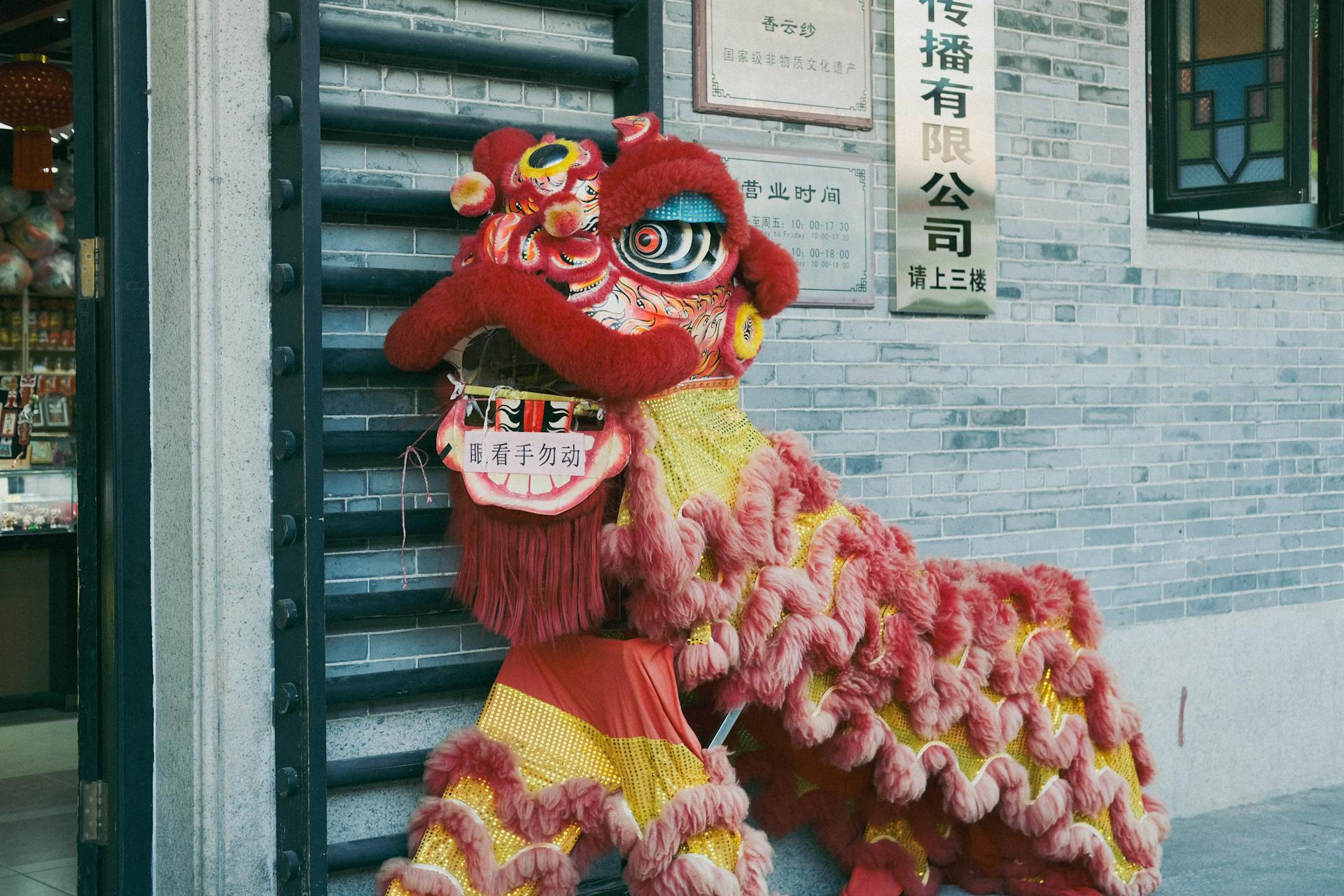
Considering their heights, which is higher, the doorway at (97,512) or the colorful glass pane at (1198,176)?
the colorful glass pane at (1198,176)

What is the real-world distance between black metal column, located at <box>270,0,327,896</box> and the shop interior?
7.54 ft

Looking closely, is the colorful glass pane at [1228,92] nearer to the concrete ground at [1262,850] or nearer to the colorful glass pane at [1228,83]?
the colorful glass pane at [1228,83]

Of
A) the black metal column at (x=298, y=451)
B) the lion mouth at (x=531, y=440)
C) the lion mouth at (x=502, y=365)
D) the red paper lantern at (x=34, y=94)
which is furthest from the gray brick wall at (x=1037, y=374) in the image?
the red paper lantern at (x=34, y=94)

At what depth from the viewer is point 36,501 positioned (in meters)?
7.16

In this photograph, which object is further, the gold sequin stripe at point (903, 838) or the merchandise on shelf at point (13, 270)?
the merchandise on shelf at point (13, 270)

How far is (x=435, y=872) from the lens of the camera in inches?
124

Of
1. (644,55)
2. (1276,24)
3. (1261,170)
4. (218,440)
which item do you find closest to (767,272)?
(644,55)

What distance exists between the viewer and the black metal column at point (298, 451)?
3287 millimetres

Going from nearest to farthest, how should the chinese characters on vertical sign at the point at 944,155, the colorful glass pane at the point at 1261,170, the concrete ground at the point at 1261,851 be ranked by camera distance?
1. the concrete ground at the point at 1261,851
2. the chinese characters on vertical sign at the point at 944,155
3. the colorful glass pane at the point at 1261,170

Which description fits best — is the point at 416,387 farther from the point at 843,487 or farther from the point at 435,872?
the point at 843,487

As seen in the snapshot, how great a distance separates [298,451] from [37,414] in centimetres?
482

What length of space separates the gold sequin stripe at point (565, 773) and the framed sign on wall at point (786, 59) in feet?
5.85

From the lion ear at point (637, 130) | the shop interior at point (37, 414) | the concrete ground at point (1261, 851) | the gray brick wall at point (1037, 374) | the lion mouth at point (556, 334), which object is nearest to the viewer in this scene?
the lion mouth at point (556, 334)

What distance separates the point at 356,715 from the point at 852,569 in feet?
3.99
